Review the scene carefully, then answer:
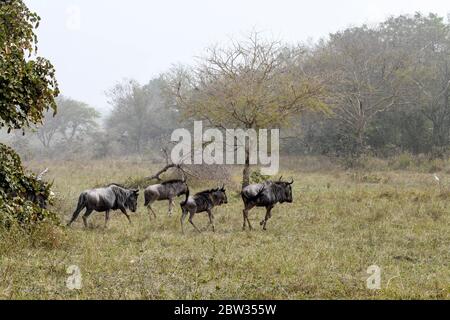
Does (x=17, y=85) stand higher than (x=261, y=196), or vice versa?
(x=17, y=85)

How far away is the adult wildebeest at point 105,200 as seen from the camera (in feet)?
41.9

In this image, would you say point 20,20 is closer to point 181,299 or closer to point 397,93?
point 181,299

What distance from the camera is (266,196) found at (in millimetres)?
13336

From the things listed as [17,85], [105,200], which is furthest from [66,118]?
[17,85]

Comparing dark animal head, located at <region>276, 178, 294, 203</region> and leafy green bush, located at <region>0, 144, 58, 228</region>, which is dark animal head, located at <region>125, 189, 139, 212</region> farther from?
dark animal head, located at <region>276, 178, 294, 203</region>

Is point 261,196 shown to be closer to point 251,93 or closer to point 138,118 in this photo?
point 251,93

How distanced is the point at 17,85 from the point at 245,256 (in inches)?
218

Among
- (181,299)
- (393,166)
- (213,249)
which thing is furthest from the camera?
(393,166)

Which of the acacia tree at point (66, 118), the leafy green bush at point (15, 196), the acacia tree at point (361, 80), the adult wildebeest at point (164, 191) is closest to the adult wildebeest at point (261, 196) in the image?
the adult wildebeest at point (164, 191)

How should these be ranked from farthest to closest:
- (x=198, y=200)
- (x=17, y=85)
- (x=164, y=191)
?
1. (x=164, y=191)
2. (x=198, y=200)
3. (x=17, y=85)

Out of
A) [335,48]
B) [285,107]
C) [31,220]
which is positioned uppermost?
[335,48]

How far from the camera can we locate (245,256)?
938 cm
